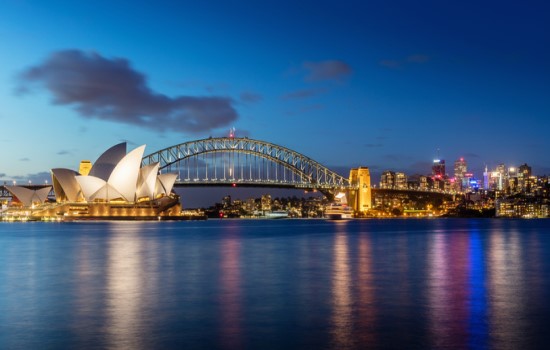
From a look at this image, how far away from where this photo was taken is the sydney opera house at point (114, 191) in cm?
8588

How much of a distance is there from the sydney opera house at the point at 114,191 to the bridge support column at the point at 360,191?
3421 cm

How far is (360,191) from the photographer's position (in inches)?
4692

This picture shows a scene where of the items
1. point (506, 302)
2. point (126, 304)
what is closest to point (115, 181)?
point (126, 304)

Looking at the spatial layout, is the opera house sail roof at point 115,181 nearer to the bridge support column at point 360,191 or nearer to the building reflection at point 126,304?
the bridge support column at point 360,191

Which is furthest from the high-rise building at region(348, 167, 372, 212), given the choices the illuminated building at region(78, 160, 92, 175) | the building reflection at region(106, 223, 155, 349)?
the building reflection at region(106, 223, 155, 349)

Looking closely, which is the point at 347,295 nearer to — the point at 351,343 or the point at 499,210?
the point at 351,343

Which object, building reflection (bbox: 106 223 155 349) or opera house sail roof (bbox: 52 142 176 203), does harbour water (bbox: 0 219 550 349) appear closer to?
building reflection (bbox: 106 223 155 349)

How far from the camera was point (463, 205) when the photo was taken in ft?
517

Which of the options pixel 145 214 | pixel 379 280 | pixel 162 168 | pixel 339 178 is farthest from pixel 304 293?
pixel 339 178

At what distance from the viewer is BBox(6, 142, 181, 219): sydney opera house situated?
85875mm

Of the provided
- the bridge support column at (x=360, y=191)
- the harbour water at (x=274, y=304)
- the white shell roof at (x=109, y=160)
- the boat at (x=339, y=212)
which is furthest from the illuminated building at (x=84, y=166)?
the harbour water at (x=274, y=304)

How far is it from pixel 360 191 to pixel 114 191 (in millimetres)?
48314

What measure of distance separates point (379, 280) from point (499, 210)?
466ft

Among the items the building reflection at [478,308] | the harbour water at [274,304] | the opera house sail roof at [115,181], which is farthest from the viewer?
the opera house sail roof at [115,181]
